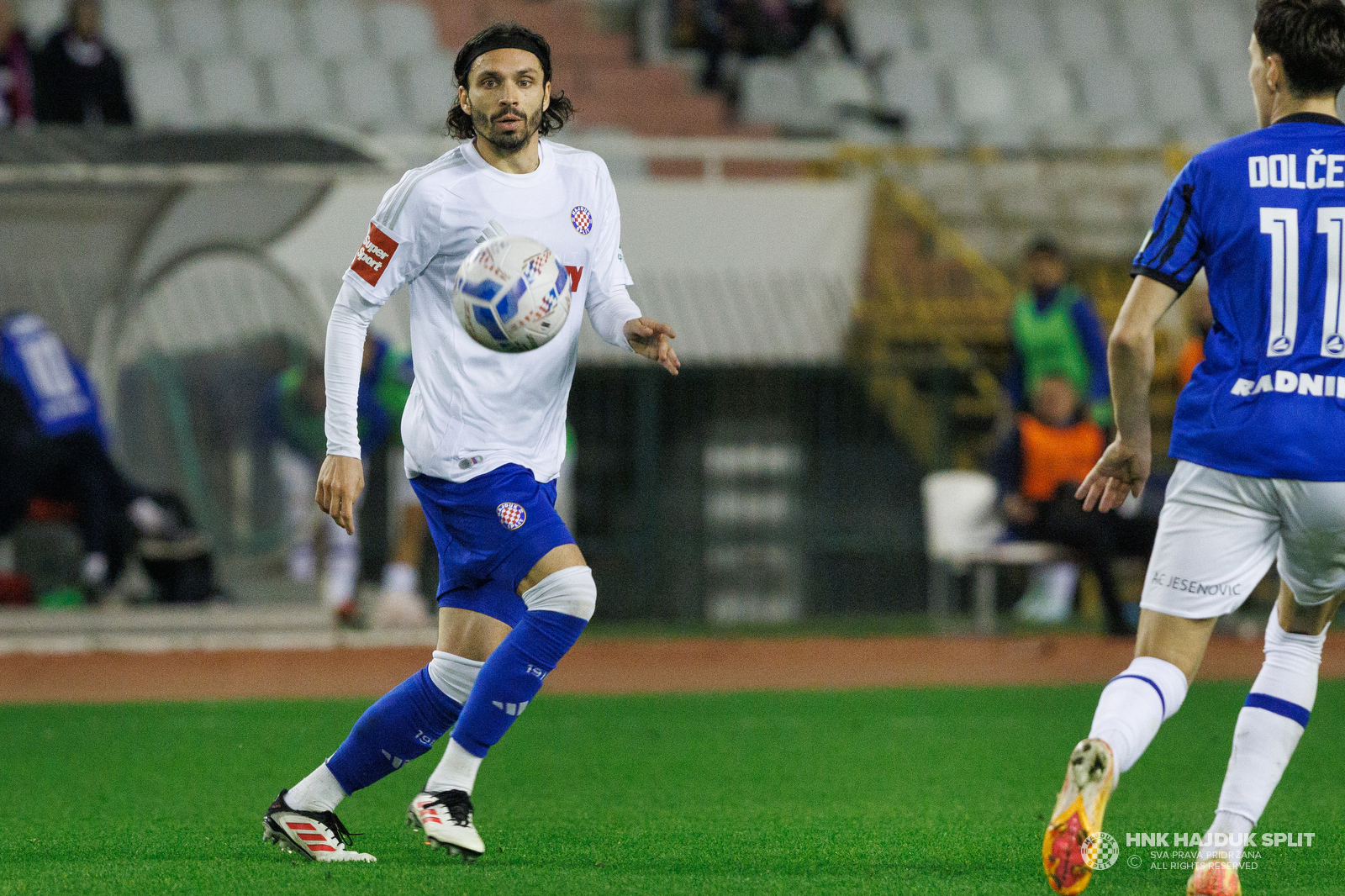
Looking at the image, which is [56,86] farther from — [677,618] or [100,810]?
[100,810]

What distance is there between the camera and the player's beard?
15.6 feet

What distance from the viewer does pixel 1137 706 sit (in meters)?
4.03

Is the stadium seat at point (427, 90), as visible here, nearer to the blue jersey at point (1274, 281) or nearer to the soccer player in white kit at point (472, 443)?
the soccer player in white kit at point (472, 443)

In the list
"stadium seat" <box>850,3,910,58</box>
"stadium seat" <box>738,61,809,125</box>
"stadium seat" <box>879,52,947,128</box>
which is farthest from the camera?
"stadium seat" <box>850,3,910,58</box>

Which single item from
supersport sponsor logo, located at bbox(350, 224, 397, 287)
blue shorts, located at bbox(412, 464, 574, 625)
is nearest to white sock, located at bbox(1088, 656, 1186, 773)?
blue shorts, located at bbox(412, 464, 574, 625)

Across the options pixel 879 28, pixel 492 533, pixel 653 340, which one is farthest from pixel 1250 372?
pixel 879 28

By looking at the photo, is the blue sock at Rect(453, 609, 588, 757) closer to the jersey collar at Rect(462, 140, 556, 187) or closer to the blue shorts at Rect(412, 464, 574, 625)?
the blue shorts at Rect(412, 464, 574, 625)

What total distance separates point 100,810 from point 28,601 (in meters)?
7.40

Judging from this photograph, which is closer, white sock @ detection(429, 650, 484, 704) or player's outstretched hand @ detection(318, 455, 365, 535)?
player's outstretched hand @ detection(318, 455, 365, 535)

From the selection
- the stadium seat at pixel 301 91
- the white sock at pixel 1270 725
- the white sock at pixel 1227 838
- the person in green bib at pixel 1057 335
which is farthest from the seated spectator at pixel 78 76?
the white sock at pixel 1227 838

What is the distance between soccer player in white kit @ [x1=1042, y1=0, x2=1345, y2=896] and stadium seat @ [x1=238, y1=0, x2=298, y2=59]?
1392 cm

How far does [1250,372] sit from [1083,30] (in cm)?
1657

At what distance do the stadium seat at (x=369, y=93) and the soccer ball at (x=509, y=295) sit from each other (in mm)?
11858

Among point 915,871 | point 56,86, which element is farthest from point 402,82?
point 915,871
